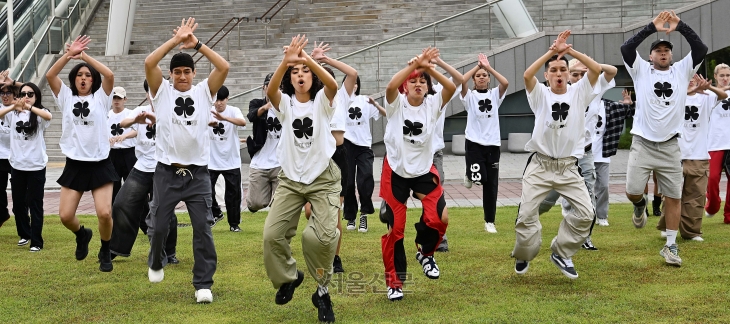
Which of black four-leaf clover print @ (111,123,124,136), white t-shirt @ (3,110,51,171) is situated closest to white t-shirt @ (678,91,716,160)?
black four-leaf clover print @ (111,123,124,136)

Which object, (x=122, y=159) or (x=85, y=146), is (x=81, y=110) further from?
(x=122, y=159)

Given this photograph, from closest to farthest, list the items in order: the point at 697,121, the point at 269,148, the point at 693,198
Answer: the point at 693,198 < the point at 697,121 < the point at 269,148

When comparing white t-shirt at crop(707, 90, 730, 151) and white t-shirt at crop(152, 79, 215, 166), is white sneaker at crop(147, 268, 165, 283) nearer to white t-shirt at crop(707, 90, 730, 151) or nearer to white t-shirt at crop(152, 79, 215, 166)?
white t-shirt at crop(152, 79, 215, 166)

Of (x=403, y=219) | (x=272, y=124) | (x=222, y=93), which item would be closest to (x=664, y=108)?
(x=403, y=219)

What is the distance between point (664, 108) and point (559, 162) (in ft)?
5.44

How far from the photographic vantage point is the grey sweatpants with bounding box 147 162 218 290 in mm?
6754

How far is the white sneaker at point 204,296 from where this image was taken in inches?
258

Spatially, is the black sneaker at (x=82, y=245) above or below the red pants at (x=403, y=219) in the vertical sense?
below

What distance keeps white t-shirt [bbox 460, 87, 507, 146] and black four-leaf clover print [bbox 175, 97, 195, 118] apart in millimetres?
4715

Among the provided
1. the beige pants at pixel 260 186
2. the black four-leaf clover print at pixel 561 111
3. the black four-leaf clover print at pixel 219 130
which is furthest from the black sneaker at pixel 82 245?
the black four-leaf clover print at pixel 561 111

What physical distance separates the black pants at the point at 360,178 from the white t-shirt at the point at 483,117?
1.40 meters

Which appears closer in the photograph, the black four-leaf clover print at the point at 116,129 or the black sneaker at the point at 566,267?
the black sneaker at the point at 566,267

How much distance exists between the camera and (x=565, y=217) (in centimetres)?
732

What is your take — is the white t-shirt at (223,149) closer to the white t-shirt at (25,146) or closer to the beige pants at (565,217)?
the white t-shirt at (25,146)
